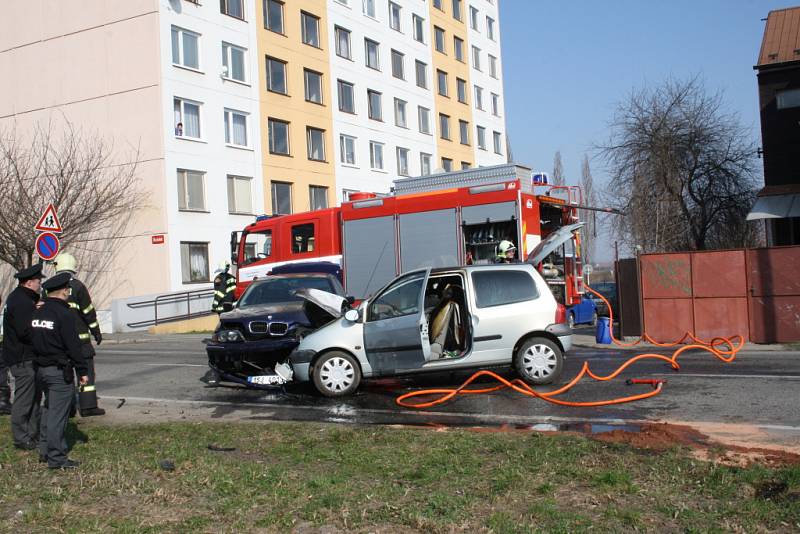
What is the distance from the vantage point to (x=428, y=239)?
55.3ft

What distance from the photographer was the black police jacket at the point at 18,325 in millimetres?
6984

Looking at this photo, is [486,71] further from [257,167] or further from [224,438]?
[224,438]

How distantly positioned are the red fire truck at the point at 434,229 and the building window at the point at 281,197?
13906 millimetres

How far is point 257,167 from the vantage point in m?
32.5

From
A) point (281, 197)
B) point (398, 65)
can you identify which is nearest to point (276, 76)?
point (281, 197)

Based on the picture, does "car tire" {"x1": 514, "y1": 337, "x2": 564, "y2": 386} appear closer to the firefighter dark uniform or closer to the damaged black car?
the damaged black car

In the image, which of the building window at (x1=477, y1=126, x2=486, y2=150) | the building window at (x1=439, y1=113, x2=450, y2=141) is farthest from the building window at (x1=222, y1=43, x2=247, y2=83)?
the building window at (x1=477, y1=126, x2=486, y2=150)

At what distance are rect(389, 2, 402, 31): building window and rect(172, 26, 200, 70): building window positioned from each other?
1509cm

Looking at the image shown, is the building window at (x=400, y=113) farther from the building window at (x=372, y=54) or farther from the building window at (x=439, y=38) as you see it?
the building window at (x=439, y=38)

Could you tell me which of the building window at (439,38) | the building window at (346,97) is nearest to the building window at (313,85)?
the building window at (346,97)

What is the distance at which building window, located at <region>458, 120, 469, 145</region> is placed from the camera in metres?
48.8

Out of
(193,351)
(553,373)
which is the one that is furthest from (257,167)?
(553,373)

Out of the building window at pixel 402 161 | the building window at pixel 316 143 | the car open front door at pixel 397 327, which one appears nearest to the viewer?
the car open front door at pixel 397 327

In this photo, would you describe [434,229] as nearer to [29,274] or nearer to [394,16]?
[29,274]
